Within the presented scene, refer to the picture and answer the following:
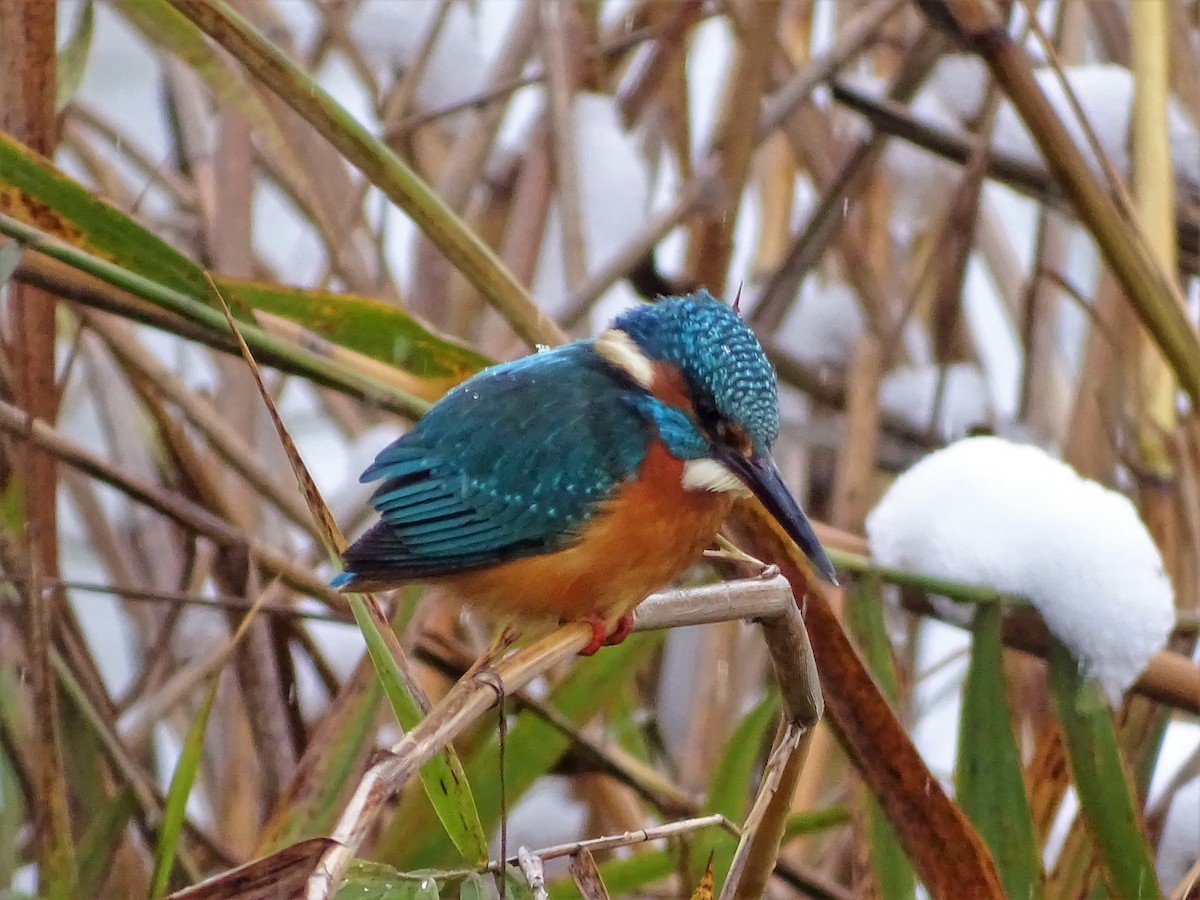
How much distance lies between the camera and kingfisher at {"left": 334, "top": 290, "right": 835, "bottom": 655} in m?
1.06

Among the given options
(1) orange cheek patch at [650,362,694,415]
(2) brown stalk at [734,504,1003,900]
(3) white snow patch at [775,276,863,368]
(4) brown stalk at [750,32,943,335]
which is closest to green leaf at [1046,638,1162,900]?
(2) brown stalk at [734,504,1003,900]

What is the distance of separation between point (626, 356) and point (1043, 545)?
0.42 metres

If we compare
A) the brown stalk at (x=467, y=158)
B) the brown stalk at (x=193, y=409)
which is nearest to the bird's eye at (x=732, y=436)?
the brown stalk at (x=193, y=409)

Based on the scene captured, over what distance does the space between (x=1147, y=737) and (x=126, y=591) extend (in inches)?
35.9

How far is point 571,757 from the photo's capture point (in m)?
1.42

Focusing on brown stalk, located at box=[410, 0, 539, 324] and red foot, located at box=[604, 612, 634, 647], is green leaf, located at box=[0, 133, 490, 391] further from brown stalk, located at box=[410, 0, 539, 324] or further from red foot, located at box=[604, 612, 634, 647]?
brown stalk, located at box=[410, 0, 539, 324]

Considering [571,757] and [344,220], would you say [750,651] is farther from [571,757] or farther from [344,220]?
[344,220]

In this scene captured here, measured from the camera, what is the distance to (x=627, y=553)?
108cm

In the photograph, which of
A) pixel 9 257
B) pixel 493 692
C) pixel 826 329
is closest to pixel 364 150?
pixel 9 257

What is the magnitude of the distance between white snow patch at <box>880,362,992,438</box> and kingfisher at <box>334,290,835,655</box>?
106cm

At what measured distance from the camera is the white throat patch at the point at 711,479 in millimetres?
1050

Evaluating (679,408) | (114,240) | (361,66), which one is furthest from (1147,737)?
(361,66)

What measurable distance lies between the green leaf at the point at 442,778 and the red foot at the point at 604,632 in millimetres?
227

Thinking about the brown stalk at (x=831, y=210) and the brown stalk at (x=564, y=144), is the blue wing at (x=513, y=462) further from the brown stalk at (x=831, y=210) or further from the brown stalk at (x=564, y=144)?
the brown stalk at (x=831, y=210)
